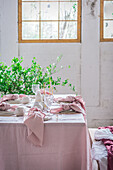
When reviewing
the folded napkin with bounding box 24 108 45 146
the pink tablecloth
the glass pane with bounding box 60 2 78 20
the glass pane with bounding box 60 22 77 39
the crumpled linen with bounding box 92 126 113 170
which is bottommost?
the crumpled linen with bounding box 92 126 113 170

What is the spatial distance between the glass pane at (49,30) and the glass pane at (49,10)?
0.37 feet

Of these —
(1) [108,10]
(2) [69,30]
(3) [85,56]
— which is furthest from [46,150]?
(1) [108,10]

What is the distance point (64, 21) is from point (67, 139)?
3415 mm

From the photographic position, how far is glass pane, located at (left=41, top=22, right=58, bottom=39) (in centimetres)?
458

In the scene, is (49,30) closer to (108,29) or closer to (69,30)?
(69,30)

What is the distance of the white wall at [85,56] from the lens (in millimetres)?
4445

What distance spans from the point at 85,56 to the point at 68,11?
0.94 metres

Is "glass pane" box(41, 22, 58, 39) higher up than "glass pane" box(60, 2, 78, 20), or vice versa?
"glass pane" box(60, 2, 78, 20)

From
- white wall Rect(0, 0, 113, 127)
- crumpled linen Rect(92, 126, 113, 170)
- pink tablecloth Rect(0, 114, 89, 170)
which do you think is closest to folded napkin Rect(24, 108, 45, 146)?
pink tablecloth Rect(0, 114, 89, 170)

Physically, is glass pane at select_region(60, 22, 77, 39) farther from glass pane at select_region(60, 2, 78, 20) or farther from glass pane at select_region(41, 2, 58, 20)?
glass pane at select_region(41, 2, 58, 20)

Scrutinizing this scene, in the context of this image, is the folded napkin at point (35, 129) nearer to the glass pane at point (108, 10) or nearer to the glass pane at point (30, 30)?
the glass pane at point (30, 30)

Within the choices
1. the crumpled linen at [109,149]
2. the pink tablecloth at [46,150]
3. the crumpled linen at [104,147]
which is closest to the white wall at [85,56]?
the crumpled linen at [104,147]

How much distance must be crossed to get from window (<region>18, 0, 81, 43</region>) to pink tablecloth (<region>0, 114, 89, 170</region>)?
3186 mm

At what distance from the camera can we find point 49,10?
4.56 meters
